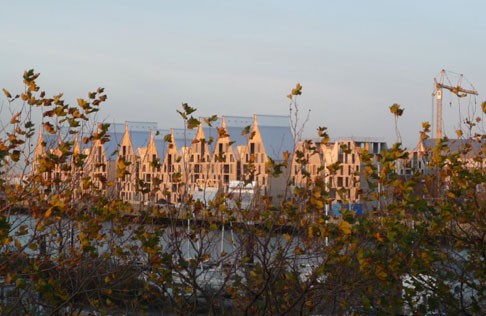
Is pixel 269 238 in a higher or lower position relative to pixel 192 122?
lower

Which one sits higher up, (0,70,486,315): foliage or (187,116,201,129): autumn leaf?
(187,116,201,129): autumn leaf

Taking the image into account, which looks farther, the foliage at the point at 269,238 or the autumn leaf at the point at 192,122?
the autumn leaf at the point at 192,122

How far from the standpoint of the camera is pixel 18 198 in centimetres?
544

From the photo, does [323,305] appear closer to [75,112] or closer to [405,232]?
[405,232]

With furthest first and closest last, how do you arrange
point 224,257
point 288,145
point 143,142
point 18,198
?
point 143,142 < point 288,145 < point 224,257 < point 18,198

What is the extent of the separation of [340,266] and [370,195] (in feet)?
2.06

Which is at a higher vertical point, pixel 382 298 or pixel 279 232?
pixel 279 232

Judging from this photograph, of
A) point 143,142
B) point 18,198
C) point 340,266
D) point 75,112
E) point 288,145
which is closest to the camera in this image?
point 18,198

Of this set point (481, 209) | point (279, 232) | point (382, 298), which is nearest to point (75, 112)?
point (279, 232)

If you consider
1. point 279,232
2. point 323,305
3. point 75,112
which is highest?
point 75,112

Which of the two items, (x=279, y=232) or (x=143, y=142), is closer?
(x=279, y=232)

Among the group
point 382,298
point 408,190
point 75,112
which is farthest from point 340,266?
point 75,112

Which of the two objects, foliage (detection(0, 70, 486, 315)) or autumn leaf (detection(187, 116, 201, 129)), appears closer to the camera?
foliage (detection(0, 70, 486, 315))

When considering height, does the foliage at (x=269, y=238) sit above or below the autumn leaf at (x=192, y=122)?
below
